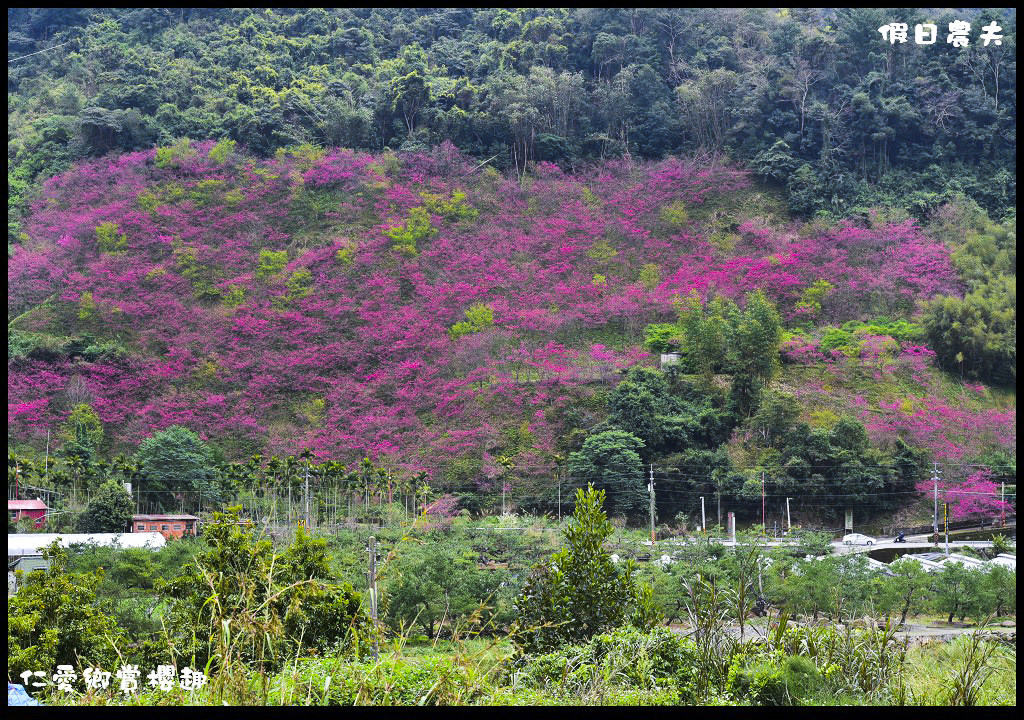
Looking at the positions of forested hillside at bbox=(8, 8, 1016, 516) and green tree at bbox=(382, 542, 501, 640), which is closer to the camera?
green tree at bbox=(382, 542, 501, 640)

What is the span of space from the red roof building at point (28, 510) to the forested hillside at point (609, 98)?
13.5 metres

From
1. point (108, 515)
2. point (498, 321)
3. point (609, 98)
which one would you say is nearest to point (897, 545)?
point (498, 321)

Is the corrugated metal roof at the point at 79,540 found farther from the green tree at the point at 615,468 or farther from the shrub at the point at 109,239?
the shrub at the point at 109,239

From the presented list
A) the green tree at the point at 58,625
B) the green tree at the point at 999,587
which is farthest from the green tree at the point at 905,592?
the green tree at the point at 58,625

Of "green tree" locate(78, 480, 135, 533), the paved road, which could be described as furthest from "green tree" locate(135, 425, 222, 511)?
the paved road

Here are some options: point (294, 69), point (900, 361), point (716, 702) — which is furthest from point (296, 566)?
point (294, 69)

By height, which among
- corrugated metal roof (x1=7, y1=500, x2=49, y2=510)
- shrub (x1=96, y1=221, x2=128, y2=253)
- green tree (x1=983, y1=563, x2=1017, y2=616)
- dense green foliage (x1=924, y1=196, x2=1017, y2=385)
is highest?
shrub (x1=96, y1=221, x2=128, y2=253)

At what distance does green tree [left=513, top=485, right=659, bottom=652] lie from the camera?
545 cm

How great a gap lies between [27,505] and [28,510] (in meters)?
0.10

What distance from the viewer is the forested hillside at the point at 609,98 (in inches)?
957

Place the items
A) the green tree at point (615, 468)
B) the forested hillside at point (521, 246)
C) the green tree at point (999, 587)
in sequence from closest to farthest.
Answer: the green tree at point (999, 587)
the green tree at point (615, 468)
the forested hillside at point (521, 246)

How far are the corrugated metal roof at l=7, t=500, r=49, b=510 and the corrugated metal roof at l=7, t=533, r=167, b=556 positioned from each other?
2.47 ft

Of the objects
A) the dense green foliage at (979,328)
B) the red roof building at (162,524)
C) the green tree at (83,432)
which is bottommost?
the red roof building at (162,524)

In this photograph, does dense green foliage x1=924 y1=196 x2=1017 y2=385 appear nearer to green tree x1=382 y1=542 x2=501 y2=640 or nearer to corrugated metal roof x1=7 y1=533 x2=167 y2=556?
green tree x1=382 y1=542 x2=501 y2=640
